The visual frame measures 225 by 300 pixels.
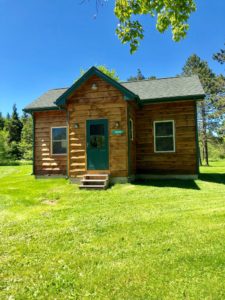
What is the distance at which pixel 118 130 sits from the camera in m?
10.3

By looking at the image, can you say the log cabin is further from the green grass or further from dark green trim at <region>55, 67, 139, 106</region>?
the green grass

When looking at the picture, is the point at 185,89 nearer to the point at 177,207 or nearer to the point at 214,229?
the point at 177,207

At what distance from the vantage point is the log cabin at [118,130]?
10367mm

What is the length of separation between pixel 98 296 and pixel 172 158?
9.37 metres

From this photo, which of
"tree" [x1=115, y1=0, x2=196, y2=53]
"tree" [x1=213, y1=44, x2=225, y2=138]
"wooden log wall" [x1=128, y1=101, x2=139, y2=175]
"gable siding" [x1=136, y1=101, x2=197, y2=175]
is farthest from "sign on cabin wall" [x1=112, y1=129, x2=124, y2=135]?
"tree" [x1=213, y1=44, x2=225, y2=138]

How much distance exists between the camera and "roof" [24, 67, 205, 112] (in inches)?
416

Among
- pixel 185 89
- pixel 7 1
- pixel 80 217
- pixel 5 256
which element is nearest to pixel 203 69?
pixel 185 89

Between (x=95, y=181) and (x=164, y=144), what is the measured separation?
398 centimetres

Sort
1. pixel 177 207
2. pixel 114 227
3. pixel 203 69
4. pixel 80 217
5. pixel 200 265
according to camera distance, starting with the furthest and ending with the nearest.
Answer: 1. pixel 203 69
2. pixel 177 207
3. pixel 80 217
4. pixel 114 227
5. pixel 200 265

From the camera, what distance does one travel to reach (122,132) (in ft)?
33.6

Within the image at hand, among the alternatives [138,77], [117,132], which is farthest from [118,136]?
[138,77]

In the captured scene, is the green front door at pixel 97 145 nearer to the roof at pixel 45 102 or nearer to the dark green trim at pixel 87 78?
the dark green trim at pixel 87 78

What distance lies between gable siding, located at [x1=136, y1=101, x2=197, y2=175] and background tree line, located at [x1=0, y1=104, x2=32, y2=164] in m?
24.1

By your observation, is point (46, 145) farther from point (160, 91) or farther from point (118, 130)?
point (160, 91)
